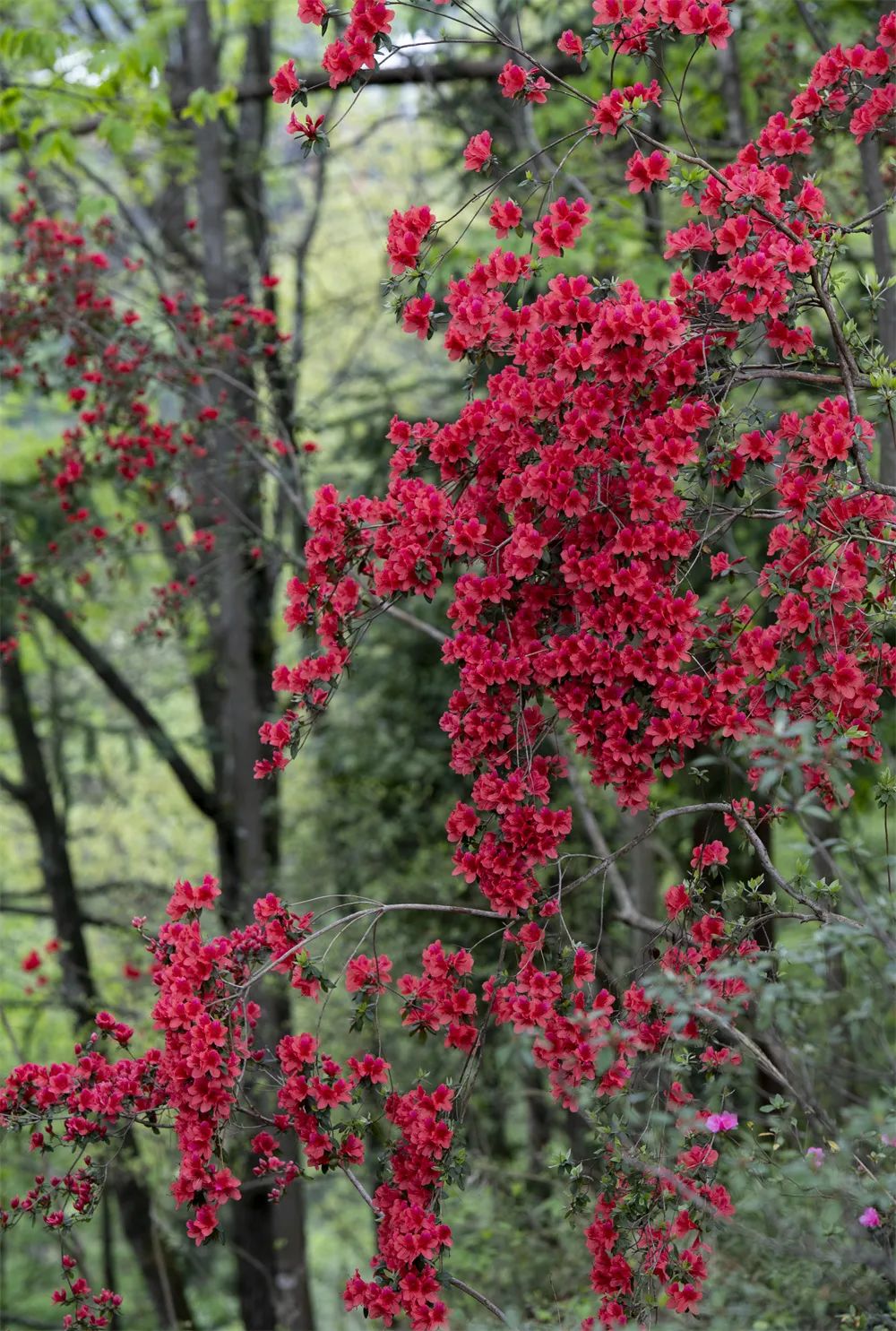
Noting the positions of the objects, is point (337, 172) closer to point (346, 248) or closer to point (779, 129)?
point (346, 248)

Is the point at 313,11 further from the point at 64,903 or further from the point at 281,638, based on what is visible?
the point at 281,638

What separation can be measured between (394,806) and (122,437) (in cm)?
345

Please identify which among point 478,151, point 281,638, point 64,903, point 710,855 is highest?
point 281,638

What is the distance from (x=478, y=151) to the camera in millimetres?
2859

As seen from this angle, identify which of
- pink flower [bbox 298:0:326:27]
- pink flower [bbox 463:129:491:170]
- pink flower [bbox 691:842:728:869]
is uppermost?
pink flower [bbox 298:0:326:27]

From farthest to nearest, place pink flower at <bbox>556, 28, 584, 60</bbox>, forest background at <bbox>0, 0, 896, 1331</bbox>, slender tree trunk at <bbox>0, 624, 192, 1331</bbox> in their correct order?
1. slender tree trunk at <bbox>0, 624, 192, 1331</bbox>
2. forest background at <bbox>0, 0, 896, 1331</bbox>
3. pink flower at <bbox>556, 28, 584, 60</bbox>

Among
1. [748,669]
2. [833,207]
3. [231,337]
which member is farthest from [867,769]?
[748,669]

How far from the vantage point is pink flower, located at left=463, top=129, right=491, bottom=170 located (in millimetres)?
2841

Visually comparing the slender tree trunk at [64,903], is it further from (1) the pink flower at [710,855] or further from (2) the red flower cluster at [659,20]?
(2) the red flower cluster at [659,20]

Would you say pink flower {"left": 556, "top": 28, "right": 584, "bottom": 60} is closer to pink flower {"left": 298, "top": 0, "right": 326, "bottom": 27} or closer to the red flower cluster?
the red flower cluster

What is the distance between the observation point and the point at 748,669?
2758 millimetres

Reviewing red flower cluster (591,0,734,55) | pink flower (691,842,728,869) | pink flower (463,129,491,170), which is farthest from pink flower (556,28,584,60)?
pink flower (691,842,728,869)

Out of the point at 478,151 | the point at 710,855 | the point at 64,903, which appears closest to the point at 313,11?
the point at 478,151

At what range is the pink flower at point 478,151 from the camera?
284 cm
